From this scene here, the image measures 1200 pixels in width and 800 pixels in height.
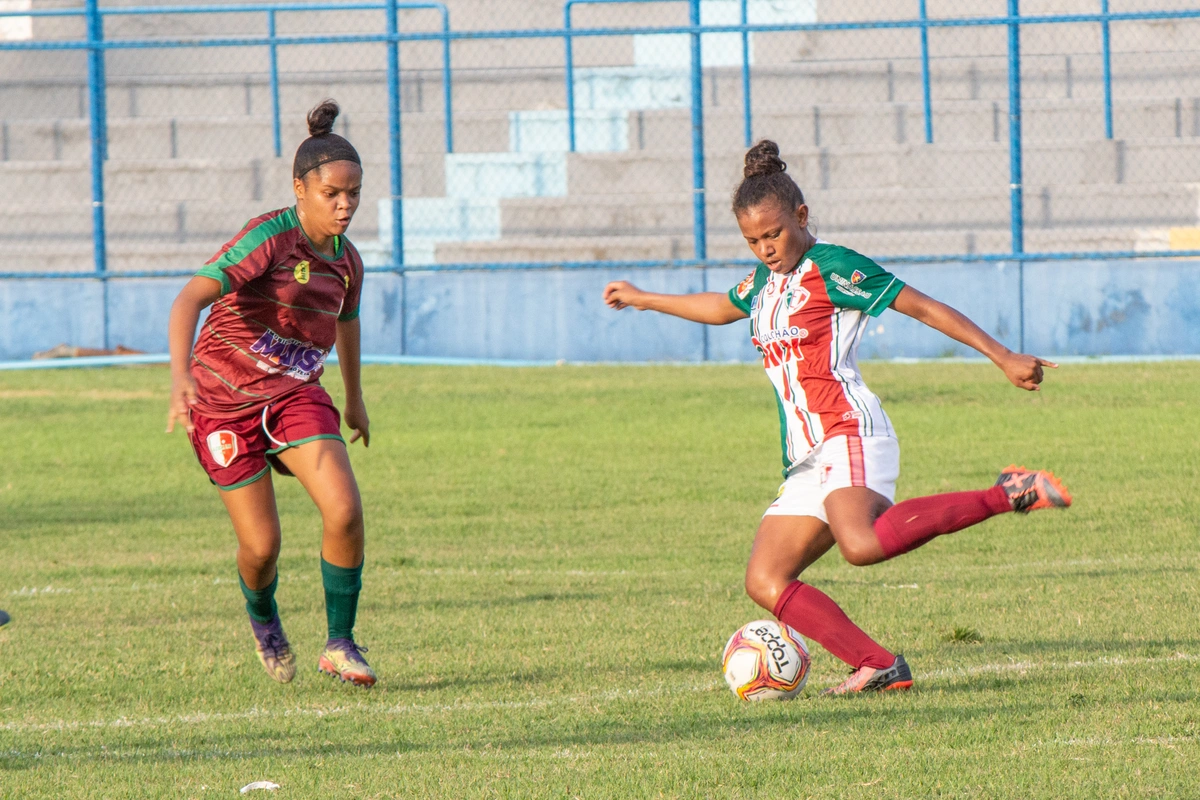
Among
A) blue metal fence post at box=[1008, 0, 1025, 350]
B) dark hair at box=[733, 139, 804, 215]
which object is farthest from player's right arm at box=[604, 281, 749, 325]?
blue metal fence post at box=[1008, 0, 1025, 350]

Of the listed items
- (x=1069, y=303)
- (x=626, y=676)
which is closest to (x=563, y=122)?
(x=1069, y=303)

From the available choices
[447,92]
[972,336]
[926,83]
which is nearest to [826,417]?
[972,336]

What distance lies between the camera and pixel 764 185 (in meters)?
4.96

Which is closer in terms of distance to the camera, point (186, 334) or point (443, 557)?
point (186, 334)

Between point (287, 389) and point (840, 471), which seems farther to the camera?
point (287, 389)

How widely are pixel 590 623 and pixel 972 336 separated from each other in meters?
1.92

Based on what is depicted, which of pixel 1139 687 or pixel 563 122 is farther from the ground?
pixel 563 122

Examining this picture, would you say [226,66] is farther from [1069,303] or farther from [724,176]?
[1069,303]

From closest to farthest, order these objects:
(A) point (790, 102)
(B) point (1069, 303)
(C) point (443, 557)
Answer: (C) point (443, 557), (B) point (1069, 303), (A) point (790, 102)

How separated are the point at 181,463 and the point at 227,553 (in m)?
3.35

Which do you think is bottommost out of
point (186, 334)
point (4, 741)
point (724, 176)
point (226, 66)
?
point (4, 741)

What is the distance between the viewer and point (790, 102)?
20453mm

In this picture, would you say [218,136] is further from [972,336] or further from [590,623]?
[972,336]

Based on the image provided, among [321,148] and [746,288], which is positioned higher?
[321,148]
